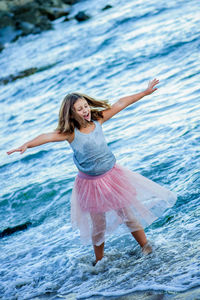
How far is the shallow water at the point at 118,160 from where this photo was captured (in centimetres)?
494

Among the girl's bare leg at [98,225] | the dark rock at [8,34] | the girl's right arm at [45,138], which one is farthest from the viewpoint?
the dark rock at [8,34]

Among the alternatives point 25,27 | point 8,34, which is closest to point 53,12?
point 25,27

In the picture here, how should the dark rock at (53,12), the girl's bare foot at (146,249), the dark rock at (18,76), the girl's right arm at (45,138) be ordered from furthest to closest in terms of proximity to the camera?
the dark rock at (53,12) < the dark rock at (18,76) < the girl's bare foot at (146,249) < the girl's right arm at (45,138)

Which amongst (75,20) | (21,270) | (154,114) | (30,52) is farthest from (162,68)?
(75,20)

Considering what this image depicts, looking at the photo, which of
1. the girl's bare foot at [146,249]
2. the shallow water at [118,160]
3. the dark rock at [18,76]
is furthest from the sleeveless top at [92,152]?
the dark rock at [18,76]

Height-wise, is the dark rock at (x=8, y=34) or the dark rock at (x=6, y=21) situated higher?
Answer: the dark rock at (x=6, y=21)

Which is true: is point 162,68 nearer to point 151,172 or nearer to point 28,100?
point 28,100

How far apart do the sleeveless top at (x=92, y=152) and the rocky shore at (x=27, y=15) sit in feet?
95.1

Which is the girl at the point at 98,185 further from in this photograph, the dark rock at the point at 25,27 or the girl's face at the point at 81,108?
the dark rock at the point at 25,27

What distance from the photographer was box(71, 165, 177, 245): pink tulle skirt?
492cm

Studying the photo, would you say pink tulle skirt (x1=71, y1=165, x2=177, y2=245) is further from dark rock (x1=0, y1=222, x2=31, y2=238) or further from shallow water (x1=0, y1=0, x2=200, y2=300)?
dark rock (x1=0, y1=222, x2=31, y2=238)

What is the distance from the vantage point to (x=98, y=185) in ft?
16.2

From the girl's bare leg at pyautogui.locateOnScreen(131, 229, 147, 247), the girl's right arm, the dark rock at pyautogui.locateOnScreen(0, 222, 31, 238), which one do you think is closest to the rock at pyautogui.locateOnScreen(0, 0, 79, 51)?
the dark rock at pyautogui.locateOnScreen(0, 222, 31, 238)

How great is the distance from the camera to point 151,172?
7.41 metres
